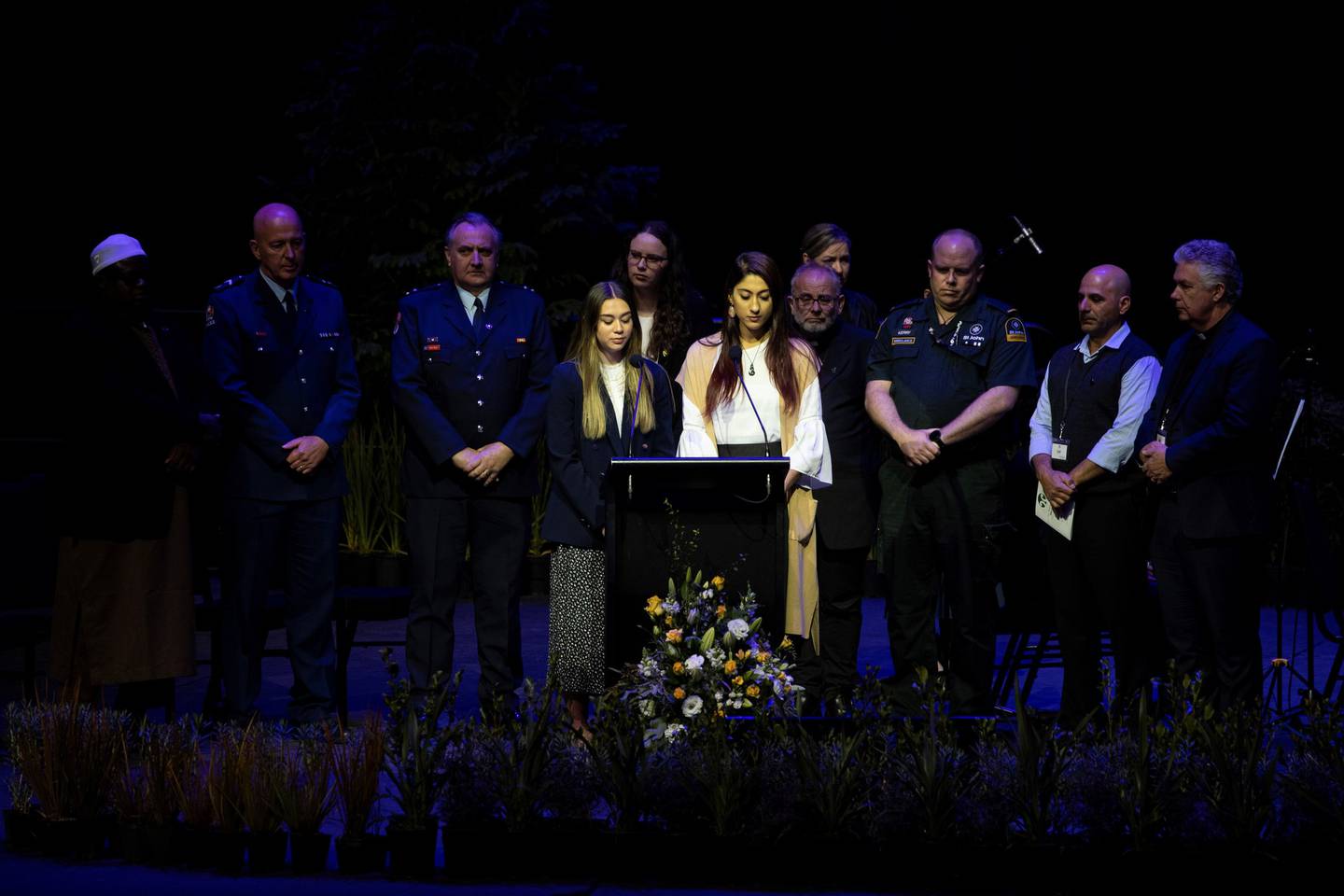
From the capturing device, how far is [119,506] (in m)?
5.26

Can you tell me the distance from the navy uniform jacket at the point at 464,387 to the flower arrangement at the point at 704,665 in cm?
130

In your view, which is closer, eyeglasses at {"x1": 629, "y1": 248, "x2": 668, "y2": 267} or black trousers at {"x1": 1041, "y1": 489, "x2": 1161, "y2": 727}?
black trousers at {"x1": 1041, "y1": 489, "x2": 1161, "y2": 727}

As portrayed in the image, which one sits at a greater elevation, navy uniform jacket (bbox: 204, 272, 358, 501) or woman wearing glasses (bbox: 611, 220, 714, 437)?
woman wearing glasses (bbox: 611, 220, 714, 437)

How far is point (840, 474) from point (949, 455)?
0.40 meters

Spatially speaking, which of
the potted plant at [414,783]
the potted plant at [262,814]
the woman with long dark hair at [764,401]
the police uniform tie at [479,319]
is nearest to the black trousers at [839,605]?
the woman with long dark hair at [764,401]

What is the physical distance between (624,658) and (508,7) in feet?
22.2

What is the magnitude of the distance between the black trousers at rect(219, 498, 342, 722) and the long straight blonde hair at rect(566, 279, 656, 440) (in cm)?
100

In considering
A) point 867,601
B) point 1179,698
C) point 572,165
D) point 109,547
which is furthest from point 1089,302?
point 572,165

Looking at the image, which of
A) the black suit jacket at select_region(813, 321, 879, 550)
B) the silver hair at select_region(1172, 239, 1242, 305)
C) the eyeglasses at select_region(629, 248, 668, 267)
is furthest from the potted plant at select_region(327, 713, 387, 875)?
the silver hair at select_region(1172, 239, 1242, 305)

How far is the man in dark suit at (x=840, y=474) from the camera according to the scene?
18.5 feet

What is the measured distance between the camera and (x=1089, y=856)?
3646mm

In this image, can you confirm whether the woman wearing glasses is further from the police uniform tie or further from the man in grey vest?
the man in grey vest

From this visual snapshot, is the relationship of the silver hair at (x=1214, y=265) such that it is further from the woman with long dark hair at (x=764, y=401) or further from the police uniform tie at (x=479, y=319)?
the police uniform tie at (x=479, y=319)

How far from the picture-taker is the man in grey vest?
17.9 feet
